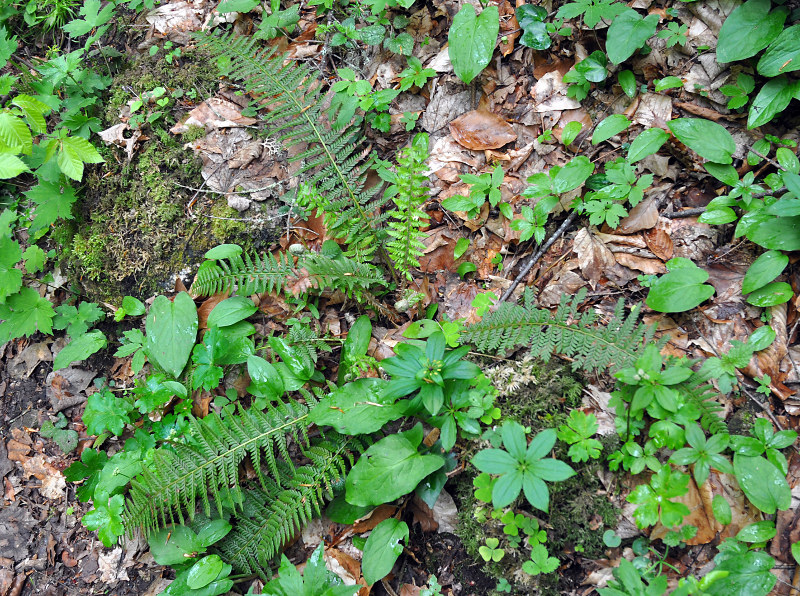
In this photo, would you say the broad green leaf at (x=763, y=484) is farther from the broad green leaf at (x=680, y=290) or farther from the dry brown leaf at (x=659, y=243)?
the dry brown leaf at (x=659, y=243)

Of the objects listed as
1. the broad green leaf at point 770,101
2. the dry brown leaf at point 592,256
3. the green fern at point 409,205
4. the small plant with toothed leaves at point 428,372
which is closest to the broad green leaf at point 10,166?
the green fern at point 409,205

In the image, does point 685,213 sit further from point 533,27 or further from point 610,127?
point 533,27

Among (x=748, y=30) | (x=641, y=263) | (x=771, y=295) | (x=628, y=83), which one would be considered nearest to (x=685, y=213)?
(x=641, y=263)

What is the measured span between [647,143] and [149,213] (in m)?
3.89

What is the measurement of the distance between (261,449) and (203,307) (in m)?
1.24

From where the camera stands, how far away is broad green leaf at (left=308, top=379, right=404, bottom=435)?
2.87 m

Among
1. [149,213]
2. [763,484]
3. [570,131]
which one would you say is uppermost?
[570,131]

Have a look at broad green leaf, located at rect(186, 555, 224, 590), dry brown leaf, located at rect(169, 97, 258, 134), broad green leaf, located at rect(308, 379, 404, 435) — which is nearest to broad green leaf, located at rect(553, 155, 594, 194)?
broad green leaf, located at rect(308, 379, 404, 435)

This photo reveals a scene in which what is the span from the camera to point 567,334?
2.72 m

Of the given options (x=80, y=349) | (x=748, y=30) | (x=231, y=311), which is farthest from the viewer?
(x=80, y=349)

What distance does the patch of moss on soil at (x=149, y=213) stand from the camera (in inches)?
155

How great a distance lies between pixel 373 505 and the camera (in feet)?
9.10

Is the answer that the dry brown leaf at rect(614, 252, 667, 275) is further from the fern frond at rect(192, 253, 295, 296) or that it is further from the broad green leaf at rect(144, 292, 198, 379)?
the broad green leaf at rect(144, 292, 198, 379)

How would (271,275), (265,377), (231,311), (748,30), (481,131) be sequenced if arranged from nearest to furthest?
(748,30) → (265,377) → (271,275) → (231,311) → (481,131)
